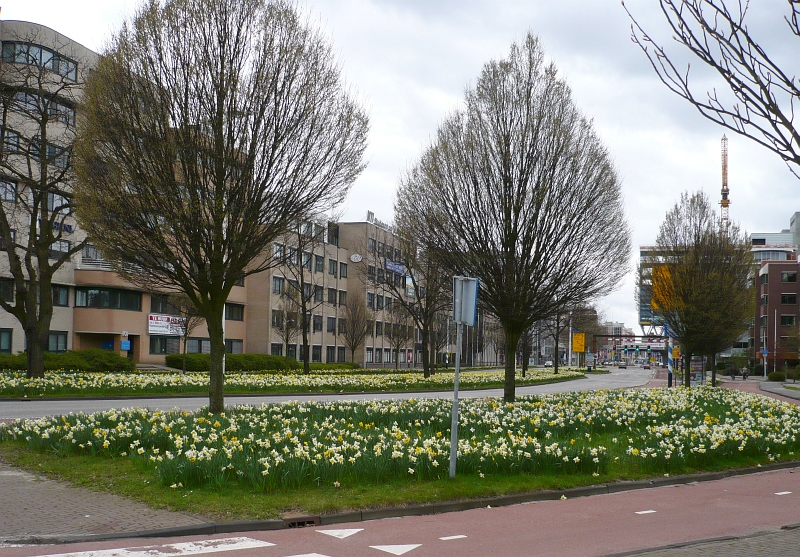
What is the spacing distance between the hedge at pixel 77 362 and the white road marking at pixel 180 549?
31.4 m

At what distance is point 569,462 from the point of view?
1144cm

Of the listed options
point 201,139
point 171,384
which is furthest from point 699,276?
point 201,139

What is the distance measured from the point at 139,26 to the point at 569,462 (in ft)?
38.6

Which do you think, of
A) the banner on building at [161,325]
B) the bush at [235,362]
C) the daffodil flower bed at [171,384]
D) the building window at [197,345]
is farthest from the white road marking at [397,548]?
the building window at [197,345]

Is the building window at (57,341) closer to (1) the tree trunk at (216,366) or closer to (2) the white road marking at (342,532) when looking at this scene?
(1) the tree trunk at (216,366)

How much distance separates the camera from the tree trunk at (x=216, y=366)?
16.9m

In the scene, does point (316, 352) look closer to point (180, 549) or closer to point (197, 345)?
point (197, 345)

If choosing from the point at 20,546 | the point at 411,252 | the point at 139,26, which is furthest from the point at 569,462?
the point at 411,252

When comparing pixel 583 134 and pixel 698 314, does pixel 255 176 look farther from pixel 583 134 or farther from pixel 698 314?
pixel 698 314

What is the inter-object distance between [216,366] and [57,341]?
3830 cm

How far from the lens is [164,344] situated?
58.7 m

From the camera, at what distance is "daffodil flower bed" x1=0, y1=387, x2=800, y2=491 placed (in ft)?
32.3

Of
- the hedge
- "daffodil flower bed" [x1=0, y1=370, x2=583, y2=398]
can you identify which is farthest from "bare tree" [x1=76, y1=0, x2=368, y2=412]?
the hedge

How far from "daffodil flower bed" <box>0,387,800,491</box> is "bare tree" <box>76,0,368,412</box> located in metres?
3.51
